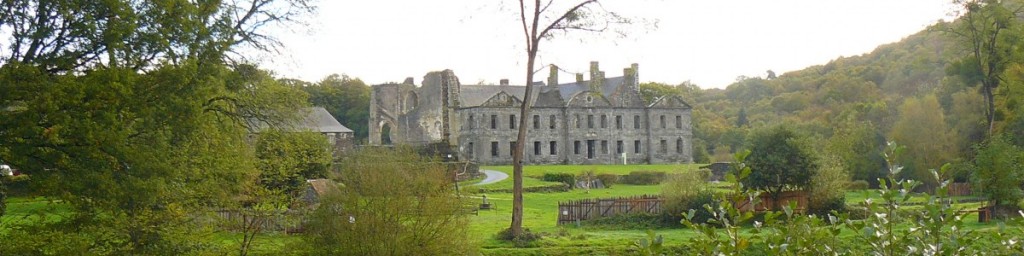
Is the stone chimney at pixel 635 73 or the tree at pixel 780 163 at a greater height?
the stone chimney at pixel 635 73

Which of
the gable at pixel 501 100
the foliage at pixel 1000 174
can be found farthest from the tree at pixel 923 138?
the gable at pixel 501 100

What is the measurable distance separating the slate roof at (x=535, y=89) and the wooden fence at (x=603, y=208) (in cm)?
3258

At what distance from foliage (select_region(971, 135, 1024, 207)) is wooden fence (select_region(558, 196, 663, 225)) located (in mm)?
9384

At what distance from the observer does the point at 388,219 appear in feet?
57.5

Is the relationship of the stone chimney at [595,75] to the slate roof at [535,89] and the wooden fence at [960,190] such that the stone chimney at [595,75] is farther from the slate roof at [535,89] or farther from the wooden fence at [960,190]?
the wooden fence at [960,190]

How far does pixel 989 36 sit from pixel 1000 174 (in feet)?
28.9

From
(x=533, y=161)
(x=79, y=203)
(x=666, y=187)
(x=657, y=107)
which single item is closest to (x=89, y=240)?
(x=79, y=203)

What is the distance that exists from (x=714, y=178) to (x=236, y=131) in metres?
33.5

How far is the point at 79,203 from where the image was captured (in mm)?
13594

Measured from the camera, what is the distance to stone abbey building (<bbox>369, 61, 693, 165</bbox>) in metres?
58.1

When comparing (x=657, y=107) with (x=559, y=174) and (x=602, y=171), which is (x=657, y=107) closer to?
(x=602, y=171)

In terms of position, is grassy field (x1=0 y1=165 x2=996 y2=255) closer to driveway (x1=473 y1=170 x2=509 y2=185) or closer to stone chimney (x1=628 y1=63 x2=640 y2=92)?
driveway (x1=473 y1=170 x2=509 y2=185)

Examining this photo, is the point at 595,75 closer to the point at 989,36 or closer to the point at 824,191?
the point at 989,36

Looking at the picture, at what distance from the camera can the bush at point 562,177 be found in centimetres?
4181
